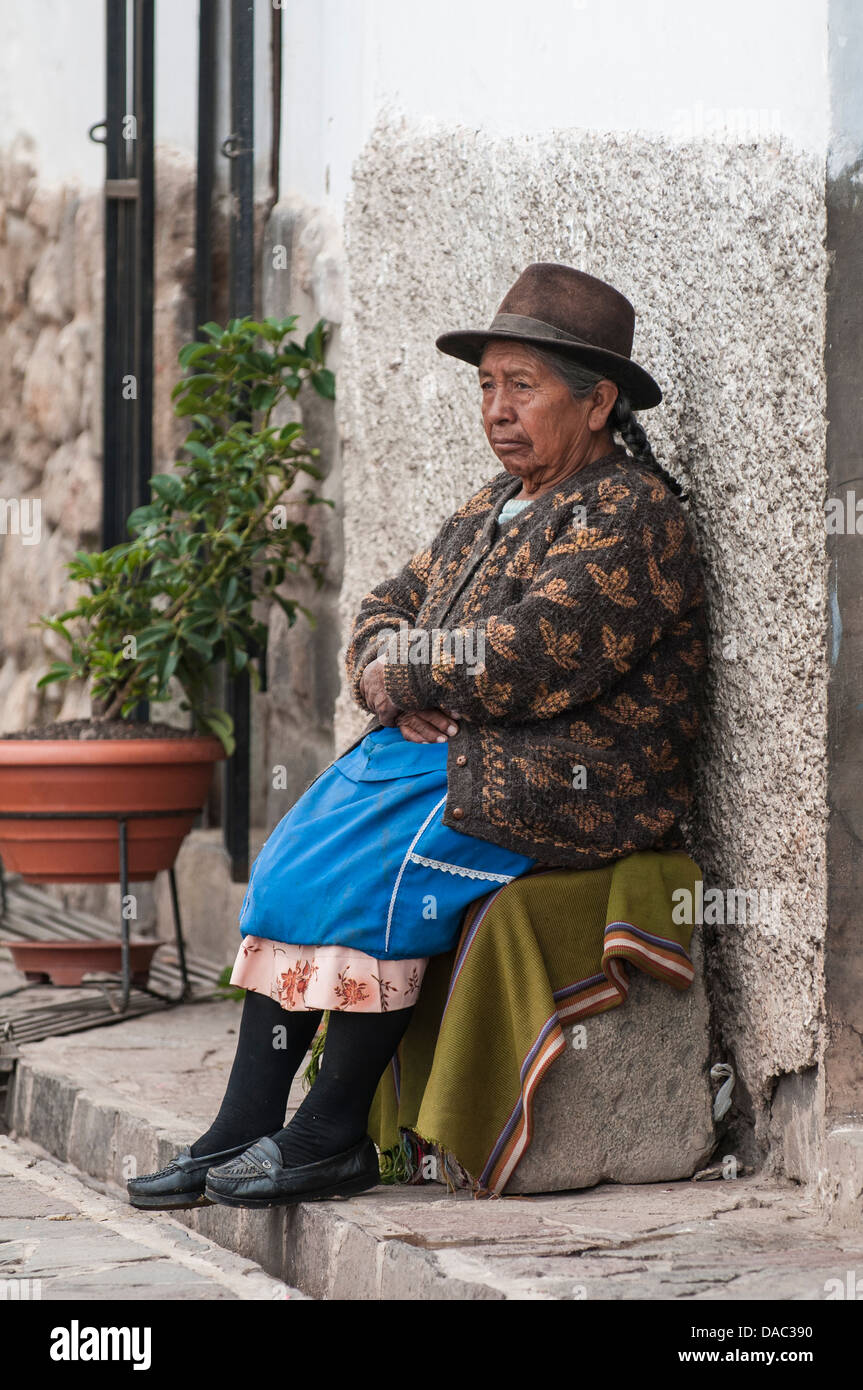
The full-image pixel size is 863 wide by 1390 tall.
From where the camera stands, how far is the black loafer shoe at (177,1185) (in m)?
2.82

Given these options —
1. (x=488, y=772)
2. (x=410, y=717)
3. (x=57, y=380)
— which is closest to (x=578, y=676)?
(x=488, y=772)

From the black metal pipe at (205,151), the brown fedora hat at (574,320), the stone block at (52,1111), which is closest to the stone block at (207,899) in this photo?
the stone block at (52,1111)

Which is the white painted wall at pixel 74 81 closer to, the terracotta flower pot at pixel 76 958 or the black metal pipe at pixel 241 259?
the black metal pipe at pixel 241 259

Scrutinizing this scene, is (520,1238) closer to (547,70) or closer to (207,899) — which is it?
(547,70)

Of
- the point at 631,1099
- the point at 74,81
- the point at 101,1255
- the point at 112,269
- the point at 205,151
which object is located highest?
the point at 74,81

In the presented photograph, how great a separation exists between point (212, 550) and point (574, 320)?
2.12 metres

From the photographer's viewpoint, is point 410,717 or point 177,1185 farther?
point 410,717

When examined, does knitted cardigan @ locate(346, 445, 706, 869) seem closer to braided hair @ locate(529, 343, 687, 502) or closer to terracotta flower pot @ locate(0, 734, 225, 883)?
braided hair @ locate(529, 343, 687, 502)

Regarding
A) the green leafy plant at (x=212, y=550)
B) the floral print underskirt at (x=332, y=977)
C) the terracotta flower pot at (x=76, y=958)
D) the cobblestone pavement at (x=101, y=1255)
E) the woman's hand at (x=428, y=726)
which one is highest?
the green leafy plant at (x=212, y=550)

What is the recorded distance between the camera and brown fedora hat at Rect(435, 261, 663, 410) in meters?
2.95

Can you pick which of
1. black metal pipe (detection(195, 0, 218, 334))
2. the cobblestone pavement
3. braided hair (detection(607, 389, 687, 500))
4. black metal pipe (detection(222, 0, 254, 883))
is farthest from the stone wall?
braided hair (detection(607, 389, 687, 500))

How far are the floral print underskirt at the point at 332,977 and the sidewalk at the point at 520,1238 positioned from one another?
1.06 ft

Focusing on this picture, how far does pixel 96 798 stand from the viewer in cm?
464
